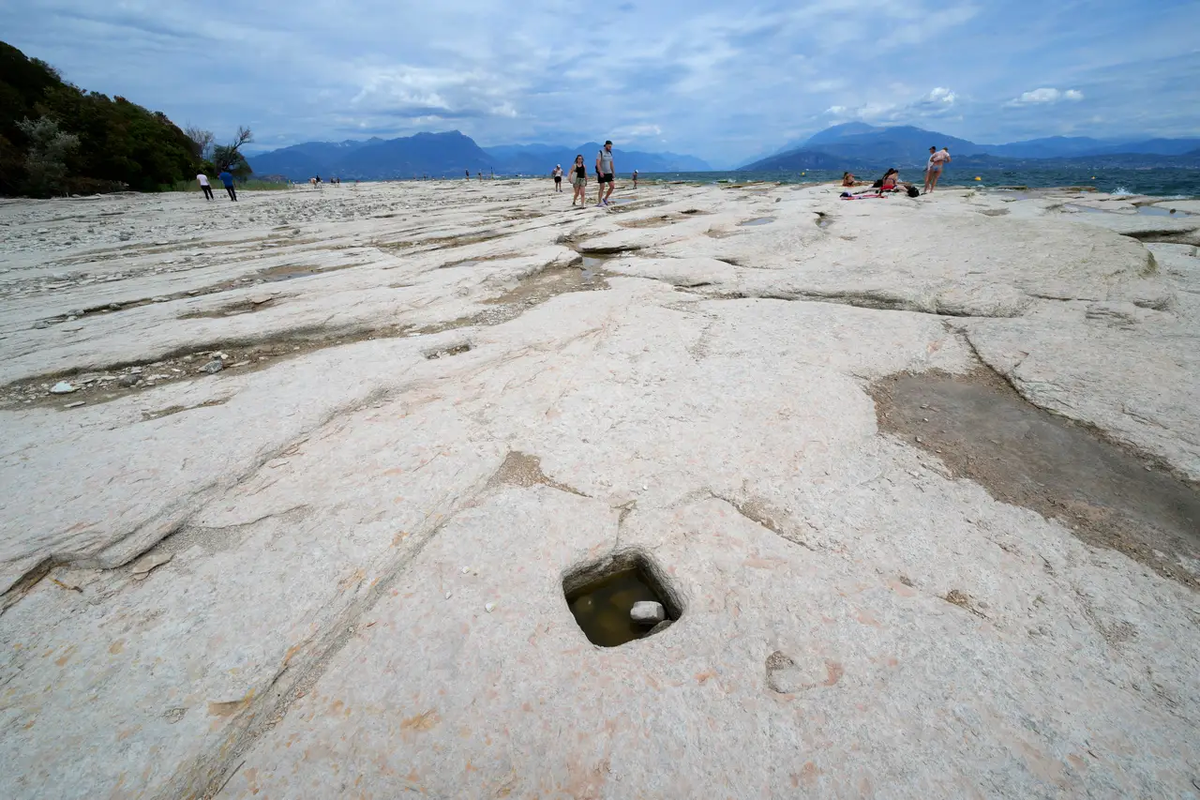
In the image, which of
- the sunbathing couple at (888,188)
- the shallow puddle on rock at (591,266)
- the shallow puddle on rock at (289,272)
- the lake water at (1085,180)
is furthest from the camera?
the lake water at (1085,180)

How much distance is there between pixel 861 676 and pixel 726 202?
1360 centimetres

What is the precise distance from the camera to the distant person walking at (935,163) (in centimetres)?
1285

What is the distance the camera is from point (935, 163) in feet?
43.5

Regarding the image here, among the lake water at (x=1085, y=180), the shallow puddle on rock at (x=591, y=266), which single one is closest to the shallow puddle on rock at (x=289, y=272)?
the shallow puddle on rock at (x=591, y=266)

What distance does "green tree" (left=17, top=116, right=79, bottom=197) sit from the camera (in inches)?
807

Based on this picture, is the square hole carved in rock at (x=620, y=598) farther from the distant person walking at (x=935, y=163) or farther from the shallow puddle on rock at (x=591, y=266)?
Answer: the distant person walking at (x=935, y=163)

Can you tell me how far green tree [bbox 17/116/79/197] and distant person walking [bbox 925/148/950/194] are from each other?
115ft

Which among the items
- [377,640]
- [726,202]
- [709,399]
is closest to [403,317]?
[709,399]

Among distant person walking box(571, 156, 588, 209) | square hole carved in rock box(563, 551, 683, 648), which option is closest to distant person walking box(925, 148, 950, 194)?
distant person walking box(571, 156, 588, 209)

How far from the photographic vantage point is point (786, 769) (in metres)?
1.08

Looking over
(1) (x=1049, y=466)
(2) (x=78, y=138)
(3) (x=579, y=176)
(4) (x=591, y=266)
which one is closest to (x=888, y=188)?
(3) (x=579, y=176)

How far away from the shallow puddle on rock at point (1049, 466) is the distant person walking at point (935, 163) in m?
13.3

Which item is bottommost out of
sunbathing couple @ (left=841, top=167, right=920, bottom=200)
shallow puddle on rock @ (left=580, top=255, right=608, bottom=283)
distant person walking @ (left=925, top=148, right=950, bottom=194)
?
shallow puddle on rock @ (left=580, top=255, right=608, bottom=283)

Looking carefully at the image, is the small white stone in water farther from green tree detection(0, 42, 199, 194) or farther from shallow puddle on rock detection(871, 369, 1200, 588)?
green tree detection(0, 42, 199, 194)
